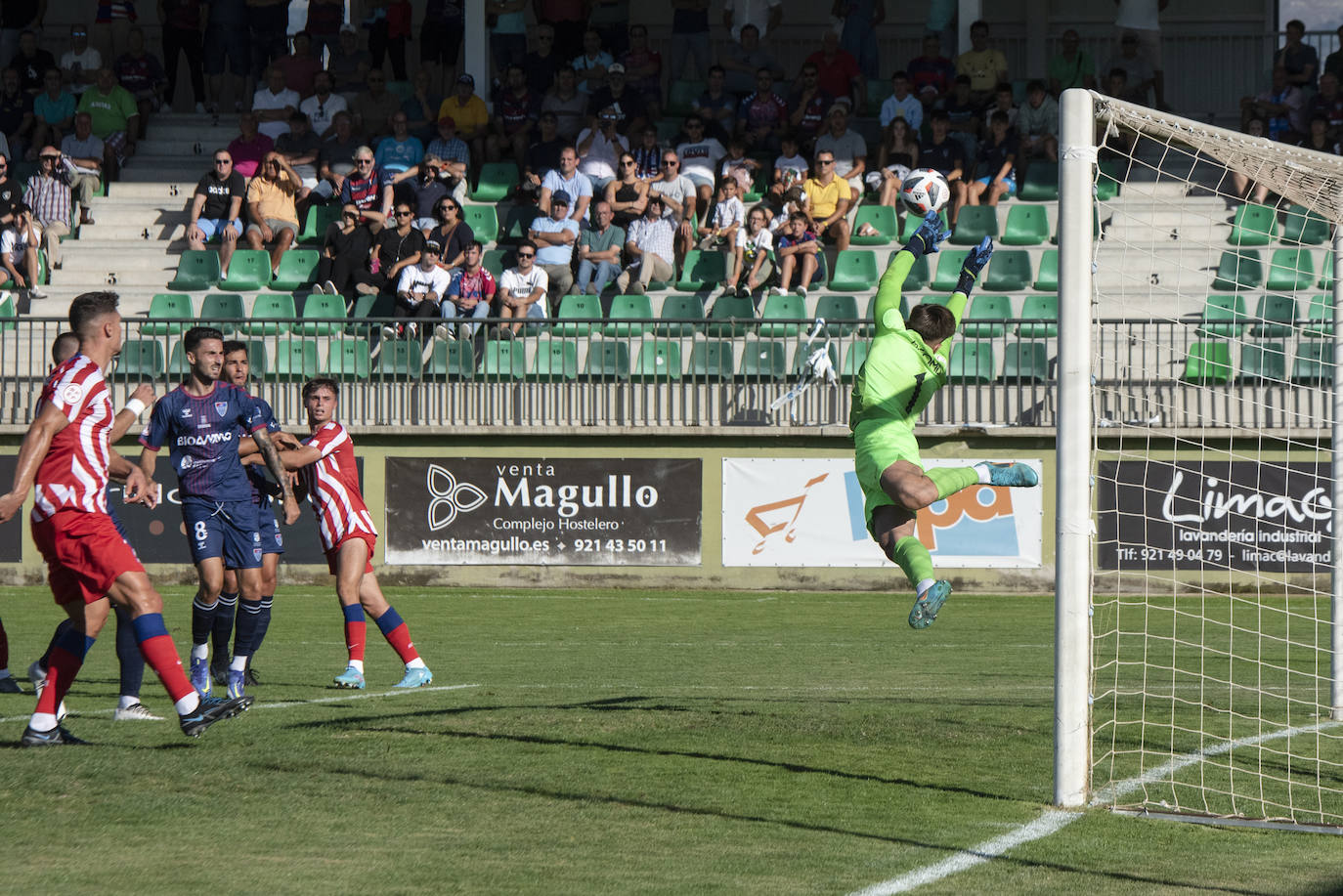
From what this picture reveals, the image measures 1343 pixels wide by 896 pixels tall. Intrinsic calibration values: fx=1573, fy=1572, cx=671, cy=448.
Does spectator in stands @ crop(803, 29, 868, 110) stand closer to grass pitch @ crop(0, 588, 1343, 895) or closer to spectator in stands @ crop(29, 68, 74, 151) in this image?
spectator in stands @ crop(29, 68, 74, 151)

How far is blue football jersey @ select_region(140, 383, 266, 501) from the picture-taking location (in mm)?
9406

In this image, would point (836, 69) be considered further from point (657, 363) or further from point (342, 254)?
point (342, 254)

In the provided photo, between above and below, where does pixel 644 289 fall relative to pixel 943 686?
above

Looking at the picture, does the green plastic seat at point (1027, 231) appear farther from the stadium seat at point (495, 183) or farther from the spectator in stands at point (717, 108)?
the stadium seat at point (495, 183)

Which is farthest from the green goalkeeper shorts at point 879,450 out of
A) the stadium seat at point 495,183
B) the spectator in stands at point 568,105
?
the spectator in stands at point 568,105

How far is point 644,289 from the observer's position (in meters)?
20.9

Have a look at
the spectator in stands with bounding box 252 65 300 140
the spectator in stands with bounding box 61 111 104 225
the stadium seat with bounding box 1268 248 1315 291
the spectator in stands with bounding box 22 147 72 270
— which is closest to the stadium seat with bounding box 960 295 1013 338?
the stadium seat with bounding box 1268 248 1315 291

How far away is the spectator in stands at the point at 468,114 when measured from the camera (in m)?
23.7

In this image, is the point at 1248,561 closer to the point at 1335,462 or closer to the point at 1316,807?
the point at 1335,462

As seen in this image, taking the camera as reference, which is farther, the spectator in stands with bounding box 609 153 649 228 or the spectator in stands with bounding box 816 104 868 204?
the spectator in stands with bounding box 816 104 868 204

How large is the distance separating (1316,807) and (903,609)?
10.0 meters

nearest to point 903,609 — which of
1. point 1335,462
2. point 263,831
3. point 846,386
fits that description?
point 846,386

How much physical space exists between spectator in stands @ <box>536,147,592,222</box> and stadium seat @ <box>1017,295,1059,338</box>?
6.18 m

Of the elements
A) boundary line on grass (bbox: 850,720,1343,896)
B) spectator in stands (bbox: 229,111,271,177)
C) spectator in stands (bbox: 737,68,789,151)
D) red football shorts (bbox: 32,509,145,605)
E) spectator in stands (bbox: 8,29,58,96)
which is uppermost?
spectator in stands (bbox: 8,29,58,96)
